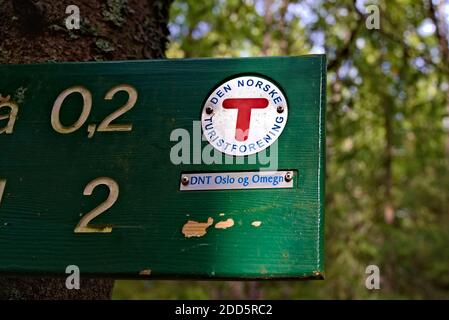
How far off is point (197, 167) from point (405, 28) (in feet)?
14.7

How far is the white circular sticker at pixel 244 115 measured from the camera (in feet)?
5.01

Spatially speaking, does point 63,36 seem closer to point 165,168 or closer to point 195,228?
point 165,168

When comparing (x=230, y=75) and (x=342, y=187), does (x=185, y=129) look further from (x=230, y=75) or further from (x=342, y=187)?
(x=342, y=187)

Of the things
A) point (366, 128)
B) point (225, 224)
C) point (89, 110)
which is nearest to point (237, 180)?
point (225, 224)

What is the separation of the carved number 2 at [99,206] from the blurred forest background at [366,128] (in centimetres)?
183

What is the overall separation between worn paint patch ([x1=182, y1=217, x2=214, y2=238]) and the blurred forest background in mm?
1873

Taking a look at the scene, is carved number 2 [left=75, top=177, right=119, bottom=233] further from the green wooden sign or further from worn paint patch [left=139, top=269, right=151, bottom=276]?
worn paint patch [left=139, top=269, right=151, bottom=276]

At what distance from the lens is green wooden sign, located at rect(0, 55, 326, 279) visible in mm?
1469

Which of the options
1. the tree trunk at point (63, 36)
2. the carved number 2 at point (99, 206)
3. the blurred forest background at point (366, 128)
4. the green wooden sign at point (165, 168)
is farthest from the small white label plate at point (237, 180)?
the blurred forest background at point (366, 128)

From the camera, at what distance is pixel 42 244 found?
154 cm

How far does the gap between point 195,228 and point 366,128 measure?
5862mm

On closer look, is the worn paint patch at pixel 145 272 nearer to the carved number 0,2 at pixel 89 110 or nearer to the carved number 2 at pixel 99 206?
the carved number 2 at pixel 99 206

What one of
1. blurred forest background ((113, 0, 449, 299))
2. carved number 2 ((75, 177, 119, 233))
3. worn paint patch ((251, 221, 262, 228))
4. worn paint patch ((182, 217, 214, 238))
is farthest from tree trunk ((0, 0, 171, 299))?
blurred forest background ((113, 0, 449, 299))

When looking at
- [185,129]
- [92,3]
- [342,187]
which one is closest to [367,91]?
[342,187]
